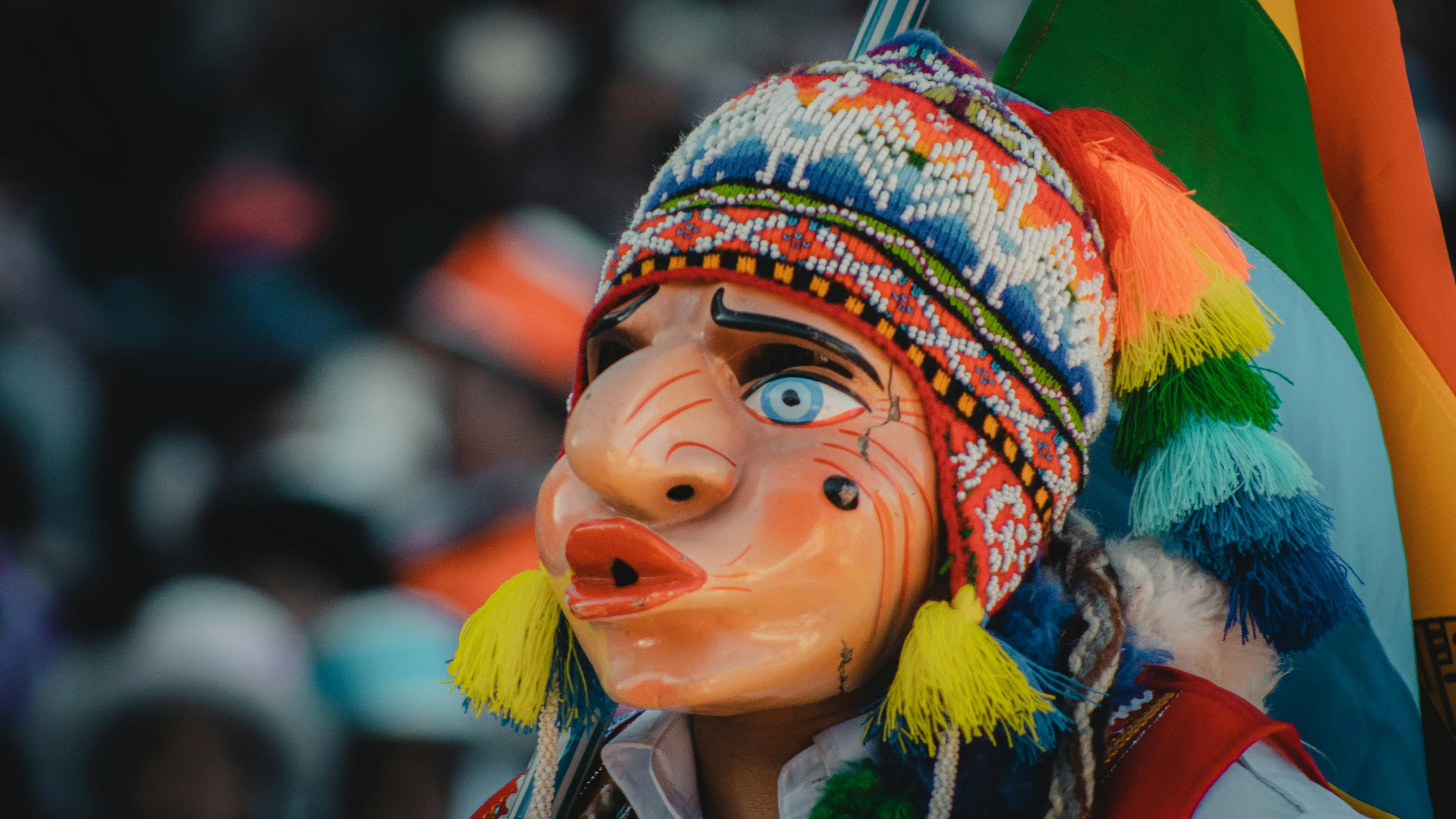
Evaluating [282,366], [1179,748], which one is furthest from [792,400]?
[282,366]

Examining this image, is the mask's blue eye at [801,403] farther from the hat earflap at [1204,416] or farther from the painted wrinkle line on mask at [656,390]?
the hat earflap at [1204,416]

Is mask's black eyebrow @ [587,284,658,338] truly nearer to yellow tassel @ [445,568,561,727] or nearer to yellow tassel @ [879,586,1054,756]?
yellow tassel @ [445,568,561,727]

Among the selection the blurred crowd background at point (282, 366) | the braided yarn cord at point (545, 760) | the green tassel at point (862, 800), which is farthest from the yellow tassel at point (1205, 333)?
the blurred crowd background at point (282, 366)

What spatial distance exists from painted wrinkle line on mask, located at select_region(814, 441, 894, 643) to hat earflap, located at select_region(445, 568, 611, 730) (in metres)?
0.39

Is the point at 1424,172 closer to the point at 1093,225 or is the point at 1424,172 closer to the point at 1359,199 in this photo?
the point at 1359,199

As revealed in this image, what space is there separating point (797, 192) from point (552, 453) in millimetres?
1194

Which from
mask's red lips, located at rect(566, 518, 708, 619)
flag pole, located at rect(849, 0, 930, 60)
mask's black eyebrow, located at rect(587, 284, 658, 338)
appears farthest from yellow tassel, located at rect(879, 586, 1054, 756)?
flag pole, located at rect(849, 0, 930, 60)

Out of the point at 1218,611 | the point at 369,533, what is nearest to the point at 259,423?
the point at 369,533

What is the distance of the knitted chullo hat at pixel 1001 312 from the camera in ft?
3.75

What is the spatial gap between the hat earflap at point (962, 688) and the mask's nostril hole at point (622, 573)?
0.27m

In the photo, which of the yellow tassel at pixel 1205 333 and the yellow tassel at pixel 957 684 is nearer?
the yellow tassel at pixel 957 684

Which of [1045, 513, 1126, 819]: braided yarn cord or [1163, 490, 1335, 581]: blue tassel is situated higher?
[1163, 490, 1335, 581]: blue tassel

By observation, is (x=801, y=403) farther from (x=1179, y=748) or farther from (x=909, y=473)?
(x=1179, y=748)

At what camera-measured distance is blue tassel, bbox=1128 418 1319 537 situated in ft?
3.95
